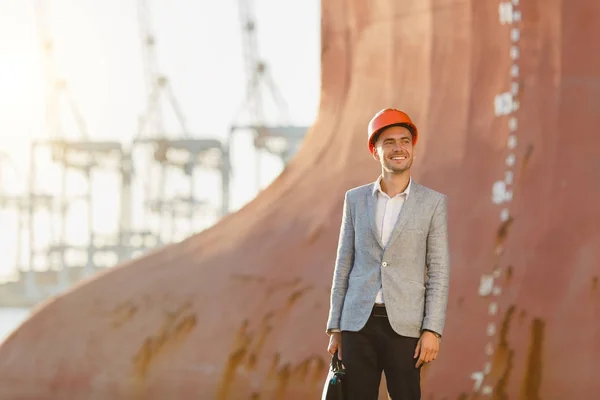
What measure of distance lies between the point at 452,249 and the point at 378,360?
7.70 feet

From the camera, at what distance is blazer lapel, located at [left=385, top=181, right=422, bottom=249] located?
2824 millimetres

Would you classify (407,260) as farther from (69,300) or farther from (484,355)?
(69,300)

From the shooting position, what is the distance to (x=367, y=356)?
2.82 meters

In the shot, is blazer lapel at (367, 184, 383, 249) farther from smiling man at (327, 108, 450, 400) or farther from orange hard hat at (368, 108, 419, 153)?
orange hard hat at (368, 108, 419, 153)

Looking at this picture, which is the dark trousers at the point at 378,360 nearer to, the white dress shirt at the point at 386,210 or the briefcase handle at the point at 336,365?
the briefcase handle at the point at 336,365

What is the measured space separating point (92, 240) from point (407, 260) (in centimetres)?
4020

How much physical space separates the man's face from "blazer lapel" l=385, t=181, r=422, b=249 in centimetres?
6

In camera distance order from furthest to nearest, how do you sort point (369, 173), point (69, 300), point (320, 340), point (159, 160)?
point (159, 160) → point (69, 300) → point (369, 173) → point (320, 340)

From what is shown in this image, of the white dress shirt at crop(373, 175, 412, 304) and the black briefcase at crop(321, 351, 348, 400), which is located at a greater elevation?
the white dress shirt at crop(373, 175, 412, 304)

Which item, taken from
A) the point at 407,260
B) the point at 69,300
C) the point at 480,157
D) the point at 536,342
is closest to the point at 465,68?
the point at 480,157

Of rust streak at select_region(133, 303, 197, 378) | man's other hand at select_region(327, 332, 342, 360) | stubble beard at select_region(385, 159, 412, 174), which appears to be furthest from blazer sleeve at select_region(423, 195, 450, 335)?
rust streak at select_region(133, 303, 197, 378)

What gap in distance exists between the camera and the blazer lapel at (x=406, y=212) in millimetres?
2824

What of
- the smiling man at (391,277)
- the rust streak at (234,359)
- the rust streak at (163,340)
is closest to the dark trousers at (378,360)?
the smiling man at (391,277)

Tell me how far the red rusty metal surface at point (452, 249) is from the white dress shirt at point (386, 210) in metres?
2.14
